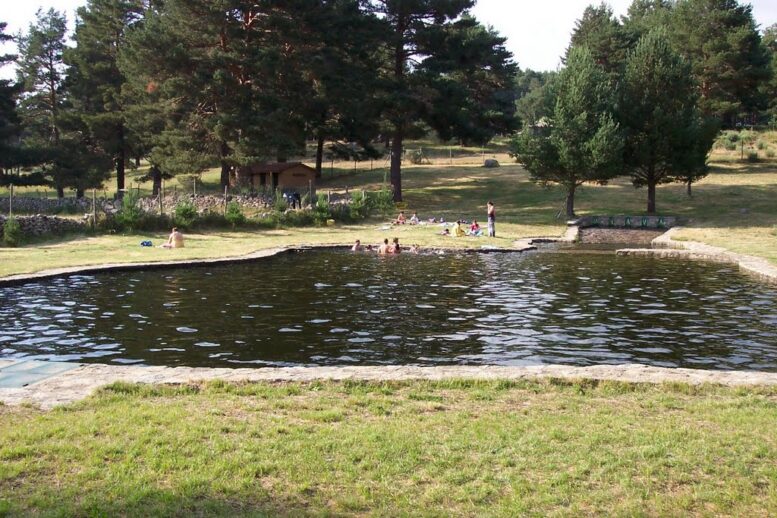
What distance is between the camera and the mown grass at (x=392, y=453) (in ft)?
17.1

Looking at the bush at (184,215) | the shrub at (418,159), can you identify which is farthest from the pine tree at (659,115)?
the shrub at (418,159)

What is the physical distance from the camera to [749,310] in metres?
15.2

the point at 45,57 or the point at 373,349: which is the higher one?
the point at 45,57

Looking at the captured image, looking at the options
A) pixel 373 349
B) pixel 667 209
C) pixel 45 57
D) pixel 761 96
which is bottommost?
pixel 373 349

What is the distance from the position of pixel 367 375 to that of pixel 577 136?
31.8m

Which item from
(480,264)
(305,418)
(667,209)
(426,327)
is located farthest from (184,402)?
(667,209)

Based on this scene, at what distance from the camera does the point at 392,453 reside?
6.16m

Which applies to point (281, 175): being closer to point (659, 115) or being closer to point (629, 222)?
point (629, 222)

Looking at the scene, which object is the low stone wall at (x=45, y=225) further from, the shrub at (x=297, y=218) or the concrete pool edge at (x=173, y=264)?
the shrub at (x=297, y=218)

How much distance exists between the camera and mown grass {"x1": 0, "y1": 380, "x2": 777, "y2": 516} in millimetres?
5227

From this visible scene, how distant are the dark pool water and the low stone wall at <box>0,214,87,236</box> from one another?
34.2 ft

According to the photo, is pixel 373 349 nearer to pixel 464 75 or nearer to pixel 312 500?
pixel 312 500

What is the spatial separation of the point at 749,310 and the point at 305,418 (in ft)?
39.0

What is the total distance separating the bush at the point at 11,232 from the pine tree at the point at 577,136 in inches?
1011
